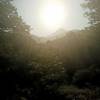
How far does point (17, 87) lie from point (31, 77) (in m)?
1.87

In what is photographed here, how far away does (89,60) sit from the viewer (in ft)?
86.9

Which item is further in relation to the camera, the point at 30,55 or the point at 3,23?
the point at 3,23

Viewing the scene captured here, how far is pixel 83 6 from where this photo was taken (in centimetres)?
3356

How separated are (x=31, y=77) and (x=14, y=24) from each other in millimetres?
13241

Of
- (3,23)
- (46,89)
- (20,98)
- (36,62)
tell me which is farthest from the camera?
(3,23)

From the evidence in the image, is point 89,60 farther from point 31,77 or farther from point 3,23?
point 3,23

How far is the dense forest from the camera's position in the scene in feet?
61.0

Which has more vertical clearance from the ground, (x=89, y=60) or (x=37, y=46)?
(x=37, y=46)

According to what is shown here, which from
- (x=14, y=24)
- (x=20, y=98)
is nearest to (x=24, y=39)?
(x=14, y=24)

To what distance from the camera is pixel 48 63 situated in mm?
25406

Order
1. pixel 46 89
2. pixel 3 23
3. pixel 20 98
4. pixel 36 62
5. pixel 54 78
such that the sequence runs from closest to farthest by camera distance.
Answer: pixel 20 98, pixel 46 89, pixel 54 78, pixel 36 62, pixel 3 23

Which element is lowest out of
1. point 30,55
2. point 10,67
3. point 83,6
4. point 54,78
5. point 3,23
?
point 54,78

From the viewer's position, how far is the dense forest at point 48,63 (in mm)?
18578

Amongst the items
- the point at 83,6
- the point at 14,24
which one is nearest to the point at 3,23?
the point at 14,24
